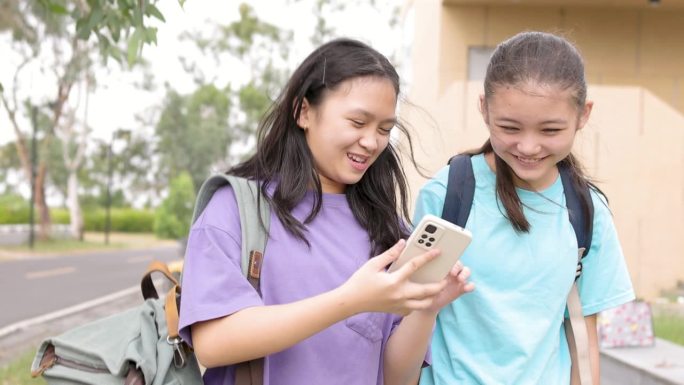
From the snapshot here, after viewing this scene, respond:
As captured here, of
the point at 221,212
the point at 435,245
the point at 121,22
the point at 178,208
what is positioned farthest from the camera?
the point at 178,208

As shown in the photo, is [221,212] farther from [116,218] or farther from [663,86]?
[116,218]

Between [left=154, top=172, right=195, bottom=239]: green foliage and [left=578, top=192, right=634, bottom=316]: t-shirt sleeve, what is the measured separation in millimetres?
27161

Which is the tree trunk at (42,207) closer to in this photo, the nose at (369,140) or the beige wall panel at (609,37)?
the beige wall panel at (609,37)

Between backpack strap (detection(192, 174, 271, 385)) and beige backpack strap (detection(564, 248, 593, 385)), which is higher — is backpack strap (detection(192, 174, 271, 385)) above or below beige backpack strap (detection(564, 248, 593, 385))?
above

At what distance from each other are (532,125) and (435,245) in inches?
18.7

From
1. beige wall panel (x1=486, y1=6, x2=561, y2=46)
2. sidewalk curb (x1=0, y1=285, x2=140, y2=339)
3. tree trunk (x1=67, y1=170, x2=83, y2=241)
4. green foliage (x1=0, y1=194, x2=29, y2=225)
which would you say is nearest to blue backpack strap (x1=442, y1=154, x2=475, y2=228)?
sidewalk curb (x1=0, y1=285, x2=140, y2=339)

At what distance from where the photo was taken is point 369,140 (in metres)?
1.70

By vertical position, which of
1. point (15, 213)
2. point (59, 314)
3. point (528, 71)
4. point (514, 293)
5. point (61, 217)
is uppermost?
point (528, 71)

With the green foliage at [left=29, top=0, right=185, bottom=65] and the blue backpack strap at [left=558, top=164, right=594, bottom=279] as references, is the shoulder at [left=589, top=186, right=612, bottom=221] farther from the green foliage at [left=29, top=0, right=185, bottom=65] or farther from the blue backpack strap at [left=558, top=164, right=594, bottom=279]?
the green foliage at [left=29, top=0, right=185, bottom=65]

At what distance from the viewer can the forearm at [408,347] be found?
1.72m

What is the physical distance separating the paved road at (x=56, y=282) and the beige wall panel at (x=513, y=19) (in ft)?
24.8

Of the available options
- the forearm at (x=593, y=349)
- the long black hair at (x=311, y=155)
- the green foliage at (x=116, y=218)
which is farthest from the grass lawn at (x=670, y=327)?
the green foliage at (x=116, y=218)

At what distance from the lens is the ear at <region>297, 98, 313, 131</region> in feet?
5.87

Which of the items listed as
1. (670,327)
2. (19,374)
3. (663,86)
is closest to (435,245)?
(19,374)
